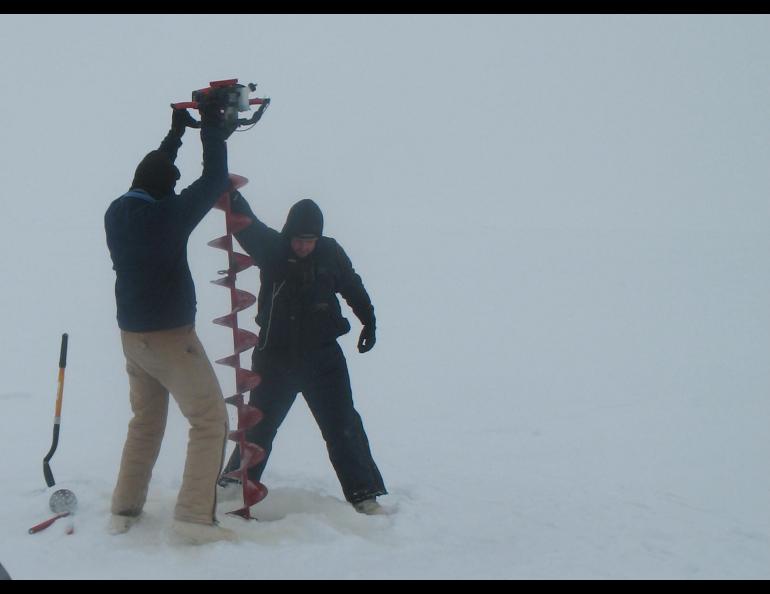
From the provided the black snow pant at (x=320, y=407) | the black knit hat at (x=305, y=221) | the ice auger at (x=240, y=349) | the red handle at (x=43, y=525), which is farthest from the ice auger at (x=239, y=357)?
the red handle at (x=43, y=525)

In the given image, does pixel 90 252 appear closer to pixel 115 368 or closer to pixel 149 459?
pixel 115 368

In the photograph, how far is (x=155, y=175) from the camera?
356 cm

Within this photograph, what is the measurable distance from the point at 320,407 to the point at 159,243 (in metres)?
1.49

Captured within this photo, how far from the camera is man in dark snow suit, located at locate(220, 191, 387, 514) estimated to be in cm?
433

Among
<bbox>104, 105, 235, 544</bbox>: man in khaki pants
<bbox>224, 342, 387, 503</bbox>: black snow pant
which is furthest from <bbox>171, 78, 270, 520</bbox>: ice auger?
<bbox>104, 105, 235, 544</bbox>: man in khaki pants

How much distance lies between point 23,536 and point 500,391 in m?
5.27

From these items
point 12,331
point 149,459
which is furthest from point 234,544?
point 12,331

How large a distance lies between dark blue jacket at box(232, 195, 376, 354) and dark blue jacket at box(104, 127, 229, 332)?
77 cm

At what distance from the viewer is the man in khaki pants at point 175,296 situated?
341 centimetres

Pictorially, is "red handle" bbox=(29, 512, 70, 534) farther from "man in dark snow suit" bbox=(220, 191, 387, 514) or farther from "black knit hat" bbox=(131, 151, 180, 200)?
"black knit hat" bbox=(131, 151, 180, 200)

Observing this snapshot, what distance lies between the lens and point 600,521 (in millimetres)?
4340

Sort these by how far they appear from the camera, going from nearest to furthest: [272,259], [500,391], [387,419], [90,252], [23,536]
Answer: [23,536]
[272,259]
[387,419]
[500,391]
[90,252]
